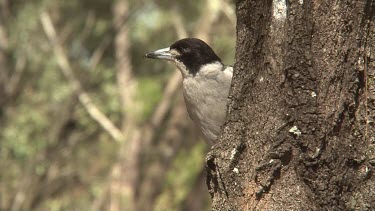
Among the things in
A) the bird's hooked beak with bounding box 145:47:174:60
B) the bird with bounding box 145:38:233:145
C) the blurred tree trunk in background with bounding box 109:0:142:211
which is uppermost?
the bird's hooked beak with bounding box 145:47:174:60

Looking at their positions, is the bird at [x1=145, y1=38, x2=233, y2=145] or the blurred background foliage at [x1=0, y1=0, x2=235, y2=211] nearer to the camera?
the bird at [x1=145, y1=38, x2=233, y2=145]

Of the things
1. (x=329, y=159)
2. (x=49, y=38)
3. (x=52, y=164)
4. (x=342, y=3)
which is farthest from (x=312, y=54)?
(x=49, y=38)

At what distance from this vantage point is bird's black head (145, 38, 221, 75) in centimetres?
505

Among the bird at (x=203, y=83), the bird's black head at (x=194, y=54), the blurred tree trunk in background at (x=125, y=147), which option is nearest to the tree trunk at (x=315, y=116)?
the bird at (x=203, y=83)

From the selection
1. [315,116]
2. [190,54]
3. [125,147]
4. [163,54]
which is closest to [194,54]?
[190,54]

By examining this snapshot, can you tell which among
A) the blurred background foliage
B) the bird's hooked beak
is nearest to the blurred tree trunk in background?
the blurred background foliage

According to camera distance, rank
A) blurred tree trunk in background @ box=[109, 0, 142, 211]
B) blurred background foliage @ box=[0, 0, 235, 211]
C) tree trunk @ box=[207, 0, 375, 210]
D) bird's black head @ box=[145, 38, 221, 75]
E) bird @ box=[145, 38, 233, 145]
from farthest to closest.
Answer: blurred tree trunk in background @ box=[109, 0, 142, 211] < blurred background foliage @ box=[0, 0, 235, 211] < bird's black head @ box=[145, 38, 221, 75] < bird @ box=[145, 38, 233, 145] < tree trunk @ box=[207, 0, 375, 210]

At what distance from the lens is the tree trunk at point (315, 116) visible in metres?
2.88

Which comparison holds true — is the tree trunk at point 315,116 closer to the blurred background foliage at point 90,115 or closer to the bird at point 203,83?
the bird at point 203,83

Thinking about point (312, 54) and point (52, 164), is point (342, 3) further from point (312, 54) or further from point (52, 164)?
point (52, 164)

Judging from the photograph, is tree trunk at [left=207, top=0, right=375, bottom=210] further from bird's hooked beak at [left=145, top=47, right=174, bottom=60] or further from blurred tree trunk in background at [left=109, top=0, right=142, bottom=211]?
blurred tree trunk in background at [left=109, top=0, right=142, bottom=211]

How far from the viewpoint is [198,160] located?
1060 centimetres

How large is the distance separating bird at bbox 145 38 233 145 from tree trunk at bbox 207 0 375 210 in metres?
1.32

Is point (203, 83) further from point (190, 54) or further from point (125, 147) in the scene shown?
point (125, 147)
